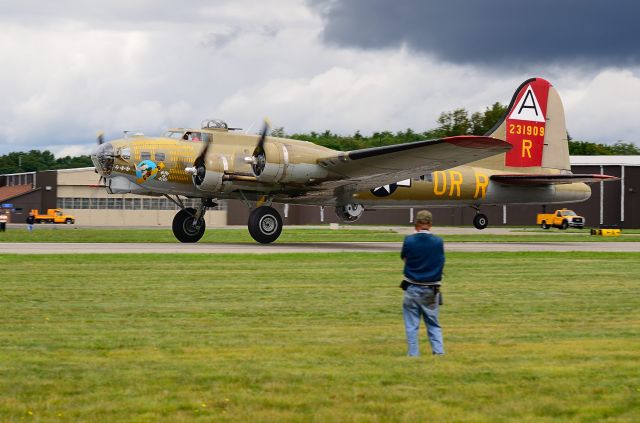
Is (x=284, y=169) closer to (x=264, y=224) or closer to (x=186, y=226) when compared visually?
(x=264, y=224)

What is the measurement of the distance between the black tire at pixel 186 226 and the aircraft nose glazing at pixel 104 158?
4198mm

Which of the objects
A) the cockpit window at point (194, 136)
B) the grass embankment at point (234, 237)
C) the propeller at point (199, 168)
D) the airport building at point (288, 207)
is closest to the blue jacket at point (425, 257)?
the propeller at point (199, 168)

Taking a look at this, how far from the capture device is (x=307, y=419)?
7938 mm

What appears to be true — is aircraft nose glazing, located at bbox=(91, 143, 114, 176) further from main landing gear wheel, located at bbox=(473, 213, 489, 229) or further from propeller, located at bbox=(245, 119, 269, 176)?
main landing gear wheel, located at bbox=(473, 213, 489, 229)

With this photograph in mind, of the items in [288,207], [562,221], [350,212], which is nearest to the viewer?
[350,212]

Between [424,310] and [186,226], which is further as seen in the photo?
[186,226]

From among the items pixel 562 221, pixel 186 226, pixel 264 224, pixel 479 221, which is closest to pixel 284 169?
pixel 264 224

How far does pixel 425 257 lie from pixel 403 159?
22.0 meters

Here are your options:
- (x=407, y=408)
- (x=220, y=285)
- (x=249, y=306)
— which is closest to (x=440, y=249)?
(x=407, y=408)

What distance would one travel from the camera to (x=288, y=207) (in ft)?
292

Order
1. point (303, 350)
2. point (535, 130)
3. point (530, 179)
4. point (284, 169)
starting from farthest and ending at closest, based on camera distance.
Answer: point (535, 130) < point (530, 179) < point (284, 169) < point (303, 350)

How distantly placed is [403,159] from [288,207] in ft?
185

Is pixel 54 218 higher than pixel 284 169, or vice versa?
pixel 284 169

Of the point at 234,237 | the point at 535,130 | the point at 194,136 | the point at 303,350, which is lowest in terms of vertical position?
the point at 303,350
